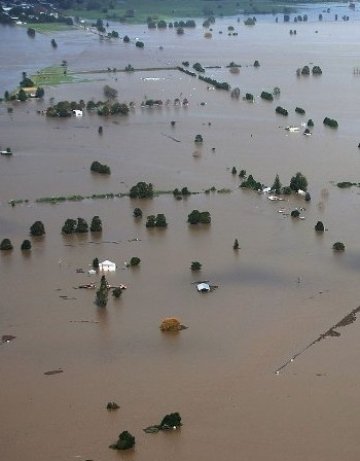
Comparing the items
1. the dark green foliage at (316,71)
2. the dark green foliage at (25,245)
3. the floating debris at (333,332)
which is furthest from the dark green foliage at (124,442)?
the dark green foliage at (316,71)

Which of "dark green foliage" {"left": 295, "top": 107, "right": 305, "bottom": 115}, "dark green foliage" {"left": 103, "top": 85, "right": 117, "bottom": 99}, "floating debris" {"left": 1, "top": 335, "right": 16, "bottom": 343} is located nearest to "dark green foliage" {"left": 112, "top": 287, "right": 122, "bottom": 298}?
"floating debris" {"left": 1, "top": 335, "right": 16, "bottom": 343}

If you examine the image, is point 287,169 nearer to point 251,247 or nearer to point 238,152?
point 238,152

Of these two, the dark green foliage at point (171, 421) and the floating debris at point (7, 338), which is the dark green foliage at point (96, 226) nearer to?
the floating debris at point (7, 338)

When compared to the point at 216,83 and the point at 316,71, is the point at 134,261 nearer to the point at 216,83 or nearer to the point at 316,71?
the point at 216,83

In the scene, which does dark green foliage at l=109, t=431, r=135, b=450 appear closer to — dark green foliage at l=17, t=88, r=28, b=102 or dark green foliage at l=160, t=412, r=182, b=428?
dark green foliage at l=160, t=412, r=182, b=428

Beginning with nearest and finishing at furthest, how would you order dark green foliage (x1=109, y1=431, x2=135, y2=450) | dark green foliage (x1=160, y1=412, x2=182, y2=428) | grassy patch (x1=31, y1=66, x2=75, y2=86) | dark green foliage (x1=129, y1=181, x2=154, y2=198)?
dark green foliage (x1=109, y1=431, x2=135, y2=450) → dark green foliage (x1=160, y1=412, x2=182, y2=428) → dark green foliage (x1=129, y1=181, x2=154, y2=198) → grassy patch (x1=31, y1=66, x2=75, y2=86)

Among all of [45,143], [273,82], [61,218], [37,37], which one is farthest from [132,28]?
[61,218]
